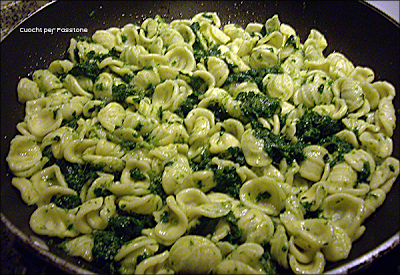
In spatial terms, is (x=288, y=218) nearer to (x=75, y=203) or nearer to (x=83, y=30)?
(x=75, y=203)

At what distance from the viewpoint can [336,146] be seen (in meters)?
3.54

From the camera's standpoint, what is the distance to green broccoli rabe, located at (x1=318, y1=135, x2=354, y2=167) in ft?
11.4

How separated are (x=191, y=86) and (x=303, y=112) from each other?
1448 millimetres

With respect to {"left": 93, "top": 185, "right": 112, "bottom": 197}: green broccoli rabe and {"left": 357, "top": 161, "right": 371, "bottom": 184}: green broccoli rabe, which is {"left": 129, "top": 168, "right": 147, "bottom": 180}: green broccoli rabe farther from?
{"left": 357, "top": 161, "right": 371, "bottom": 184}: green broccoli rabe

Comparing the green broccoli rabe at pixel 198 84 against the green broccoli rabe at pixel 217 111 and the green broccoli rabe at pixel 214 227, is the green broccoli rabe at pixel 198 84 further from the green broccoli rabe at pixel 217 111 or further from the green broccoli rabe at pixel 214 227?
the green broccoli rabe at pixel 214 227

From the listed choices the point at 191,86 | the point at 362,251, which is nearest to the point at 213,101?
the point at 191,86

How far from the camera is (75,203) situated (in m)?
3.18

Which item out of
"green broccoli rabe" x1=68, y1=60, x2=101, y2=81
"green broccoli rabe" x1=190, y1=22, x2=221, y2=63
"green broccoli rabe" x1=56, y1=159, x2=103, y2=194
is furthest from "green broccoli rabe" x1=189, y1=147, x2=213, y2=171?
"green broccoli rabe" x1=68, y1=60, x2=101, y2=81

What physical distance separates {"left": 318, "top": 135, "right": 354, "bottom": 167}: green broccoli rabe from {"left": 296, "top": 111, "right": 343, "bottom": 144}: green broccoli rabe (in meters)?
0.07

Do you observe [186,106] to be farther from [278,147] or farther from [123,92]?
[278,147]

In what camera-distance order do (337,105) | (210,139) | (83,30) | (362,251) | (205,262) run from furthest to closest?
(83,30) → (337,105) → (210,139) → (362,251) → (205,262)

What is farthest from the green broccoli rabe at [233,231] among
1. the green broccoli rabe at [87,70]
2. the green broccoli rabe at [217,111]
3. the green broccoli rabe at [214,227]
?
the green broccoli rabe at [87,70]

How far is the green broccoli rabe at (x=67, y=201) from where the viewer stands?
3.17 metres

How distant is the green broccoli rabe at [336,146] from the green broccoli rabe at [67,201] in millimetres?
2701
